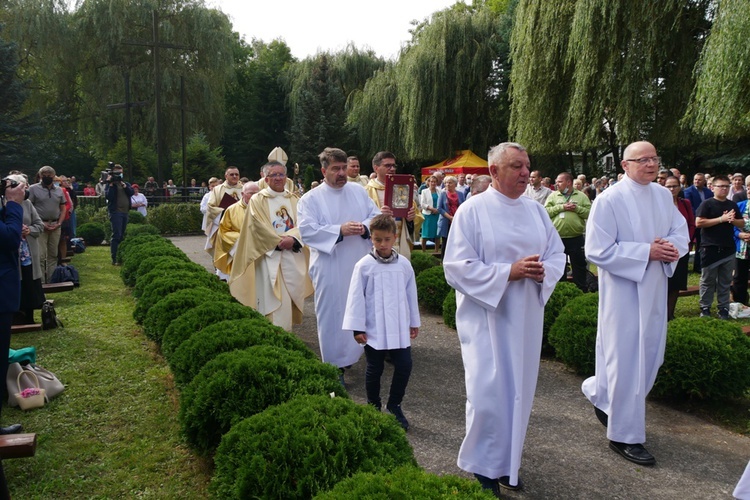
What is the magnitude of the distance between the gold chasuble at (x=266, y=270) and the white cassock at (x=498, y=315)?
11.6 feet

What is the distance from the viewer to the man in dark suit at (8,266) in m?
4.39

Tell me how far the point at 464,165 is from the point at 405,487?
2286cm

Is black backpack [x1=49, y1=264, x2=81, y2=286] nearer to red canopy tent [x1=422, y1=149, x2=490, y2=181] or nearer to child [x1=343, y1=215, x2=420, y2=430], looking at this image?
child [x1=343, y1=215, x2=420, y2=430]

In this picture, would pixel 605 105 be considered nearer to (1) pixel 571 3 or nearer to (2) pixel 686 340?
(1) pixel 571 3

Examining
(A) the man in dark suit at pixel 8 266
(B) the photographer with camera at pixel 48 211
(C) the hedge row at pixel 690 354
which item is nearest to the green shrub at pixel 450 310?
(C) the hedge row at pixel 690 354

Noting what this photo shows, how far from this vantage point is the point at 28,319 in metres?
8.11

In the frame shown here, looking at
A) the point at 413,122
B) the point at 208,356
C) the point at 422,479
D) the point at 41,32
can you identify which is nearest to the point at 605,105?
the point at 413,122

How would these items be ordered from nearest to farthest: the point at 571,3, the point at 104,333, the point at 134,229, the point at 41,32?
1. the point at 104,333
2. the point at 134,229
3. the point at 571,3
4. the point at 41,32

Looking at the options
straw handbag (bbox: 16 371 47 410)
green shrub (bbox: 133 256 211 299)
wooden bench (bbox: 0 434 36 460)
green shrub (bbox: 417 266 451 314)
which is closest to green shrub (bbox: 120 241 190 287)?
green shrub (bbox: 133 256 211 299)

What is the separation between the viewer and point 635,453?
4.35 metres

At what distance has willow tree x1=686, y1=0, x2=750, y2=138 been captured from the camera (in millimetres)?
11180

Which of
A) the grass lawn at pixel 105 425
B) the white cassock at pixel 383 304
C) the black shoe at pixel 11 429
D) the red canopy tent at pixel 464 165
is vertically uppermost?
the red canopy tent at pixel 464 165

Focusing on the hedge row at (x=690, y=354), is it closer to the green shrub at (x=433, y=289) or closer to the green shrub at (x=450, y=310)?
the green shrub at (x=450, y=310)

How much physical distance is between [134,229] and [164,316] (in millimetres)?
10216
